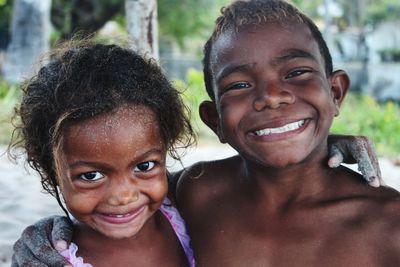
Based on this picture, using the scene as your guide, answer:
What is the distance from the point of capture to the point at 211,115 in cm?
228

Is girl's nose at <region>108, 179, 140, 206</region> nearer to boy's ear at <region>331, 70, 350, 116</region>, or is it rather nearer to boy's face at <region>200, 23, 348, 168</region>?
boy's face at <region>200, 23, 348, 168</region>

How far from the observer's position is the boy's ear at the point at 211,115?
224 centimetres

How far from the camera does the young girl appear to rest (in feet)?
5.83

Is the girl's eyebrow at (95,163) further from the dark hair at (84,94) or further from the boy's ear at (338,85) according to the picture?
the boy's ear at (338,85)

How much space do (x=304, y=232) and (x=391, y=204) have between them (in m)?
0.33

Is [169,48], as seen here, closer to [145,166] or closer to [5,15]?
[5,15]

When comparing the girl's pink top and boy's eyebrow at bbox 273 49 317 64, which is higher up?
boy's eyebrow at bbox 273 49 317 64

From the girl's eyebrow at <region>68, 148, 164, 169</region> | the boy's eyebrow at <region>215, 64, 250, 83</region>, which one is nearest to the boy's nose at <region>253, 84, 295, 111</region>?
the boy's eyebrow at <region>215, 64, 250, 83</region>

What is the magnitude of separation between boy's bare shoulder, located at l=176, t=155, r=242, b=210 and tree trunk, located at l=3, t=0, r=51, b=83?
7.04 metres

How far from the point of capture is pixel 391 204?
1.94 metres

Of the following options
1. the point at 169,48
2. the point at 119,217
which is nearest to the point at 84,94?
the point at 119,217

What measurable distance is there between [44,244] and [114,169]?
40 centimetres

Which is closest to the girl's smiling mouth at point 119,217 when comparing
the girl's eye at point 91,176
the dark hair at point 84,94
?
the girl's eye at point 91,176

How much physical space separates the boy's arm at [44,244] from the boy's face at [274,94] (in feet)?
2.21
